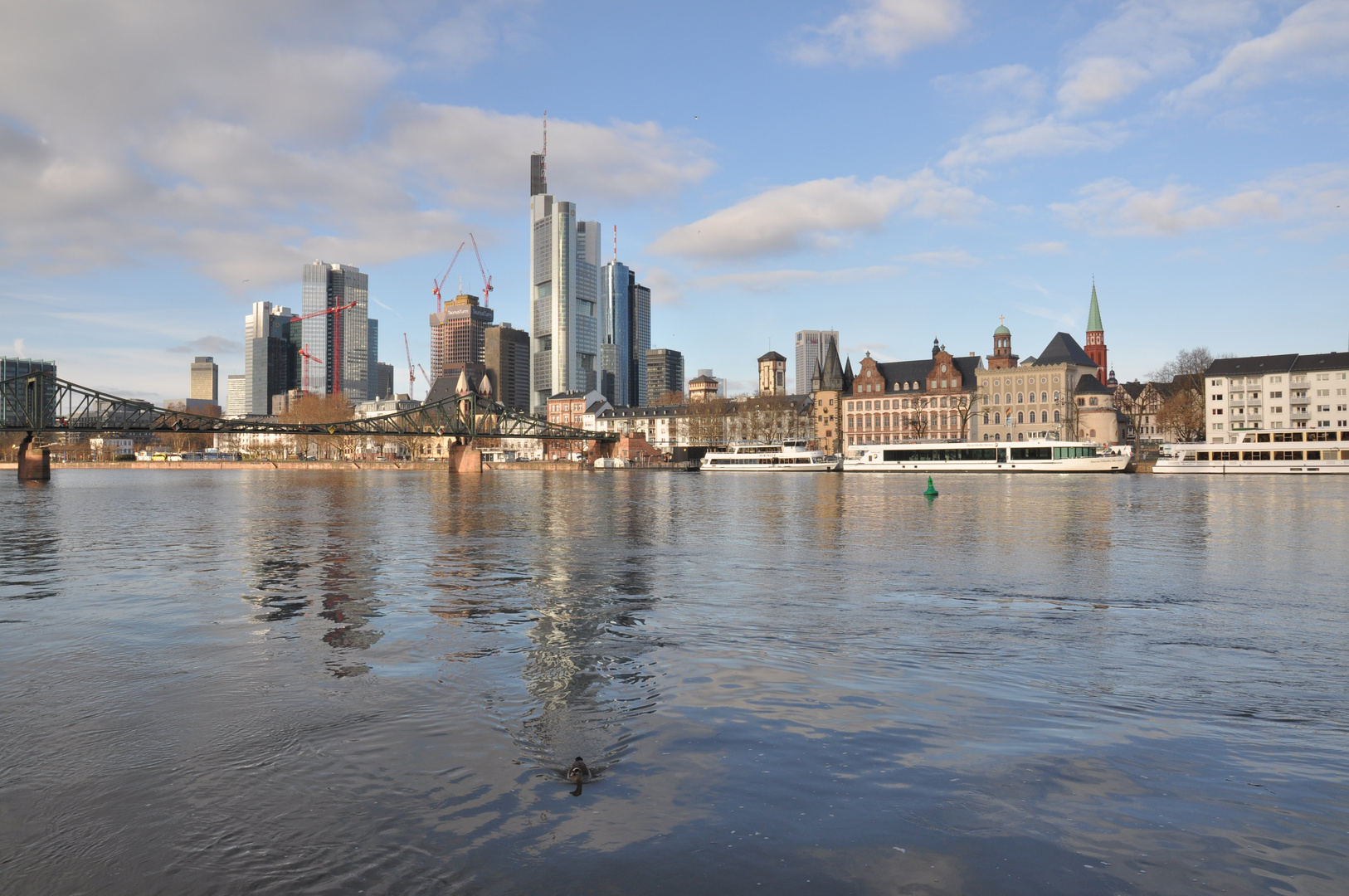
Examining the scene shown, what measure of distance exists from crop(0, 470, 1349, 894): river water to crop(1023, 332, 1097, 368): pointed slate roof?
511ft

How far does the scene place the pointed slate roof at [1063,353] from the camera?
165625 mm

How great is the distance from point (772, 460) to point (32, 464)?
108745 mm

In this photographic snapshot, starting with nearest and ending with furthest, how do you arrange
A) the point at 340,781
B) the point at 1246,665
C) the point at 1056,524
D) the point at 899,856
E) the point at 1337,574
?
1. the point at 899,856
2. the point at 340,781
3. the point at 1246,665
4. the point at 1337,574
5. the point at 1056,524

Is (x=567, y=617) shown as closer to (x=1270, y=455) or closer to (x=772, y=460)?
(x=1270, y=455)

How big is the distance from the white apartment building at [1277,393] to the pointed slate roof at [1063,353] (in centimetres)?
2132

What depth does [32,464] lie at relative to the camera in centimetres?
11431

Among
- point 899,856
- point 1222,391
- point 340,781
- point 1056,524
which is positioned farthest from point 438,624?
point 1222,391

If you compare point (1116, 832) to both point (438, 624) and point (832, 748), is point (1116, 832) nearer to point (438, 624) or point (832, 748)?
point (832, 748)

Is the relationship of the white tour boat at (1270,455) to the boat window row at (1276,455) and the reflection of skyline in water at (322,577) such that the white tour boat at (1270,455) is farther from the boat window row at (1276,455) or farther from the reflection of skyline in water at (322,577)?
the reflection of skyline in water at (322,577)

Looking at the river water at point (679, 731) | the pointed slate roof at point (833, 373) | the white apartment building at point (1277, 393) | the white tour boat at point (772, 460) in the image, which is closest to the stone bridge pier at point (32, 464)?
the white tour boat at point (772, 460)

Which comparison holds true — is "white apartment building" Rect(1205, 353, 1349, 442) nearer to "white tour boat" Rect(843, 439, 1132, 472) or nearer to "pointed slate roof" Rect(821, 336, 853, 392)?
"white tour boat" Rect(843, 439, 1132, 472)

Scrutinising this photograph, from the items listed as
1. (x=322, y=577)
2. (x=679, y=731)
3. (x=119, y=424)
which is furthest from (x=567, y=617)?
(x=119, y=424)

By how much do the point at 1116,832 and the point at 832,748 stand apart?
2628 mm

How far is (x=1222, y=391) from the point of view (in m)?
159
